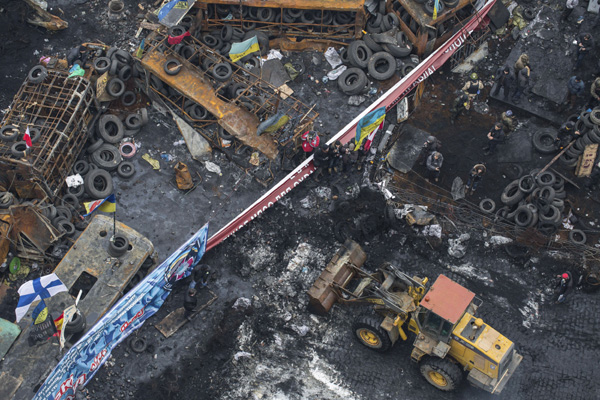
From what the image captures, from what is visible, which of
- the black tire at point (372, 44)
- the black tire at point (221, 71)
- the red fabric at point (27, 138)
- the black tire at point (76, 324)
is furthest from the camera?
the black tire at point (372, 44)

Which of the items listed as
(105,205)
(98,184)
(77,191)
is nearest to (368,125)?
(105,205)

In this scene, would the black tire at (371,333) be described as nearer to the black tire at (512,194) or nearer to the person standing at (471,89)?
the black tire at (512,194)

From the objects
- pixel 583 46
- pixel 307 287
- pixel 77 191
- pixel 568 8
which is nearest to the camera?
pixel 307 287

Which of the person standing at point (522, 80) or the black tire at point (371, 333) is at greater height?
the person standing at point (522, 80)

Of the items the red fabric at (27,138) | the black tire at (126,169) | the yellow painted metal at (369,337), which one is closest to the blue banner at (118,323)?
the black tire at (126,169)

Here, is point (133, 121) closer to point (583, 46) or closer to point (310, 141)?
point (310, 141)

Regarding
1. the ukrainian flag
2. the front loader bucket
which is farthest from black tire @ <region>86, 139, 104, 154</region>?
the front loader bucket

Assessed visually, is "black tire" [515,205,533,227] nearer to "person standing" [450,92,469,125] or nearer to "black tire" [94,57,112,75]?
"person standing" [450,92,469,125]
